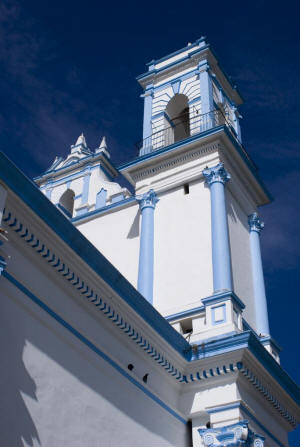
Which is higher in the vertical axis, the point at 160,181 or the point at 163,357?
the point at 160,181

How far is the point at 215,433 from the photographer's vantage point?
907 cm

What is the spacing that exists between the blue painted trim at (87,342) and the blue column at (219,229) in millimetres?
2596

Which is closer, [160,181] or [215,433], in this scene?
[215,433]

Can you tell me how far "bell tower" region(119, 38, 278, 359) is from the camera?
11359 millimetres

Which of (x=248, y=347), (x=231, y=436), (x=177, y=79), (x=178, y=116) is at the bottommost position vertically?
(x=231, y=436)

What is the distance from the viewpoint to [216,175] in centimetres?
1287

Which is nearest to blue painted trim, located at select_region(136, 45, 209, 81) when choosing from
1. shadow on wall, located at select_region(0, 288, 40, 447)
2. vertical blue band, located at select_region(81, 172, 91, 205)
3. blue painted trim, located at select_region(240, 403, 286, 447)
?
vertical blue band, located at select_region(81, 172, 91, 205)

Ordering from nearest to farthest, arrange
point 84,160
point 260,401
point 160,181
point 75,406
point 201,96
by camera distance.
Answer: point 75,406, point 260,401, point 160,181, point 201,96, point 84,160

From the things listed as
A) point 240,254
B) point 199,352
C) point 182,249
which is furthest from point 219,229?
point 199,352

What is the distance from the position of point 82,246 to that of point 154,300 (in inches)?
163

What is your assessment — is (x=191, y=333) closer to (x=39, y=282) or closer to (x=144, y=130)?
(x=39, y=282)

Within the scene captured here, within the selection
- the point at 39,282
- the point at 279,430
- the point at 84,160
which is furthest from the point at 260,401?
the point at 84,160

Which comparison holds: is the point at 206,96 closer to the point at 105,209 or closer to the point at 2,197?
the point at 105,209

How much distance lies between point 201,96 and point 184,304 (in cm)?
600
